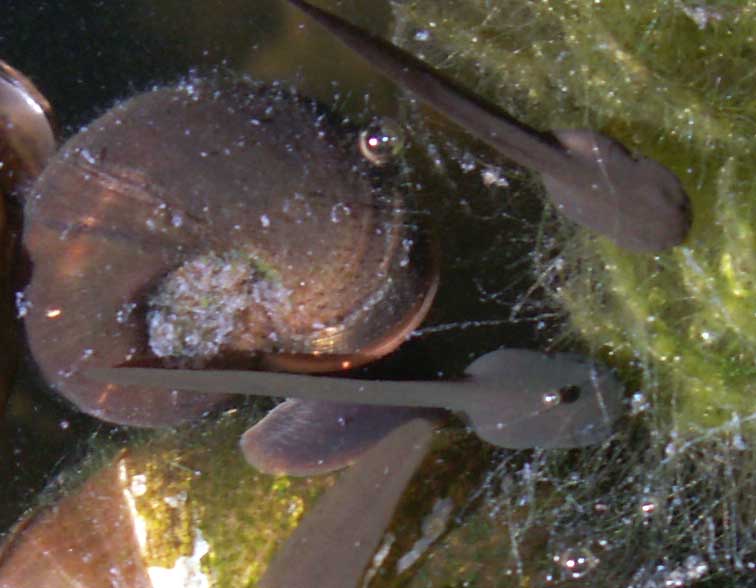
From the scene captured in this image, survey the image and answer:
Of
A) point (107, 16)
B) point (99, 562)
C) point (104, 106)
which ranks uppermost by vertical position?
point (107, 16)

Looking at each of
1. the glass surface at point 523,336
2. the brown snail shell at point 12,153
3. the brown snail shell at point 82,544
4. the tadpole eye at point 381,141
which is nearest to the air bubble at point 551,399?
the glass surface at point 523,336

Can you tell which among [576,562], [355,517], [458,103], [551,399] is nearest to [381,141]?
[458,103]

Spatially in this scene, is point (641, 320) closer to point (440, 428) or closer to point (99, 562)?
point (440, 428)

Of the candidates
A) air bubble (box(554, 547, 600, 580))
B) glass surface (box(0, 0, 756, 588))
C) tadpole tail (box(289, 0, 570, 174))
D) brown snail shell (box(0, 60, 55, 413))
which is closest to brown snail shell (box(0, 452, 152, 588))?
glass surface (box(0, 0, 756, 588))

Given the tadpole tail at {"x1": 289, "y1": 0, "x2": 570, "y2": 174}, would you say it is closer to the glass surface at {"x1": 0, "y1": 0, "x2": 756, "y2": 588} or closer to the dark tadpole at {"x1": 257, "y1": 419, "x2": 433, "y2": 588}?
the glass surface at {"x1": 0, "y1": 0, "x2": 756, "y2": 588}

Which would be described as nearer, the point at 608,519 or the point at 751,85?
the point at 751,85

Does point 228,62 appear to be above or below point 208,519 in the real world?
above

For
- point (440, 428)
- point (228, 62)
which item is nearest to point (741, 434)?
point (440, 428)
